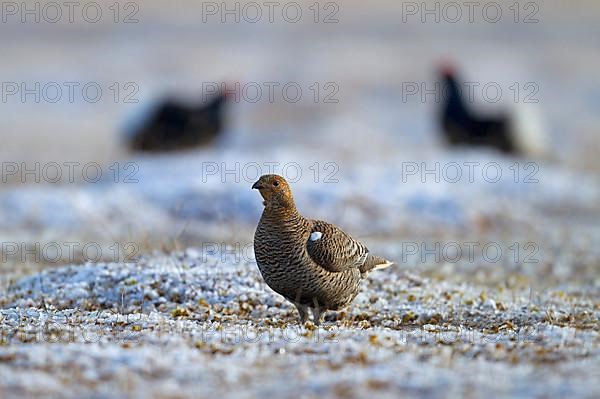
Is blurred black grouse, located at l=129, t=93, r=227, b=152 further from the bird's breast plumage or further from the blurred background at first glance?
the bird's breast plumage

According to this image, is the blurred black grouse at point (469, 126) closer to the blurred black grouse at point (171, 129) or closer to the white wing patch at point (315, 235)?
the blurred black grouse at point (171, 129)

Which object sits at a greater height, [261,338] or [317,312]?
[261,338]

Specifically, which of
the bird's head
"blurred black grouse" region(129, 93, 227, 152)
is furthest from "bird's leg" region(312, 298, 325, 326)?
"blurred black grouse" region(129, 93, 227, 152)

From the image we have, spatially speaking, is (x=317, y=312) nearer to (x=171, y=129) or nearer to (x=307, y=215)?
(x=307, y=215)

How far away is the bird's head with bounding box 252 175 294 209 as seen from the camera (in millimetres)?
8312

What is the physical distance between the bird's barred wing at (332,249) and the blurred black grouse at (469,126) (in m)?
16.7

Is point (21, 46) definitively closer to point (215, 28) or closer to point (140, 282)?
point (215, 28)

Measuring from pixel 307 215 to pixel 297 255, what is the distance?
896 centimetres

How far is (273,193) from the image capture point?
8320 millimetres

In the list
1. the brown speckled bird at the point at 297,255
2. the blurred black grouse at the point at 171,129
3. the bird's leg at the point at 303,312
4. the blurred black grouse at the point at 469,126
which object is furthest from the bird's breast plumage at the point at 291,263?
the blurred black grouse at the point at 469,126

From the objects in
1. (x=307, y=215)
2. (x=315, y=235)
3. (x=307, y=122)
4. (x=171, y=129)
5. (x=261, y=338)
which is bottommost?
(x=307, y=215)

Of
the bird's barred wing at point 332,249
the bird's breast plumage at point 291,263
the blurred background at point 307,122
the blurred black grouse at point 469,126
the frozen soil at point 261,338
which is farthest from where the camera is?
the blurred black grouse at point 469,126

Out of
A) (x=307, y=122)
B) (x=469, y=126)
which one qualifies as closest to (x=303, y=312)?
(x=469, y=126)

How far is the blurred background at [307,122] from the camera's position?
1669 cm
